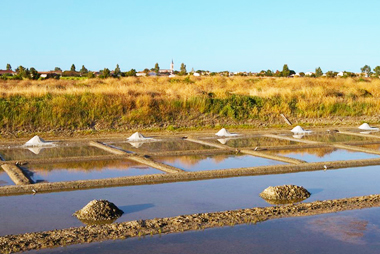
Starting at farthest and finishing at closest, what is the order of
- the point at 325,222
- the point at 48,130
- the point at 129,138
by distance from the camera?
1. the point at 48,130
2. the point at 129,138
3. the point at 325,222

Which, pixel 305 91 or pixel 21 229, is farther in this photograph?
pixel 305 91

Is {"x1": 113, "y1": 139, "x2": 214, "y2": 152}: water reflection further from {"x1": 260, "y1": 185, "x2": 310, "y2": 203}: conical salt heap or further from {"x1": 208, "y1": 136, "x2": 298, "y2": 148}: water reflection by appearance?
{"x1": 260, "y1": 185, "x2": 310, "y2": 203}: conical salt heap

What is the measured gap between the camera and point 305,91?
17344 mm

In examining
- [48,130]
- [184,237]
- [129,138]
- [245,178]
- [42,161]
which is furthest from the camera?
[48,130]

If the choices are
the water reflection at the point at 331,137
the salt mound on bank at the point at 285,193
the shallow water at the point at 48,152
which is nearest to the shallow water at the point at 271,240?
the salt mound on bank at the point at 285,193

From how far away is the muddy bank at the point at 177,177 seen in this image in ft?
20.6

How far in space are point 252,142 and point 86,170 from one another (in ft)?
14.1

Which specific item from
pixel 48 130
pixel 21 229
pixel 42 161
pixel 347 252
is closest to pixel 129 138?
pixel 48 130

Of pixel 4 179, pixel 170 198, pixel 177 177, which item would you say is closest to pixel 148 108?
pixel 177 177

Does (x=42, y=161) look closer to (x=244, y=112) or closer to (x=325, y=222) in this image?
(x=325, y=222)

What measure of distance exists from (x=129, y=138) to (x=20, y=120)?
2.86m

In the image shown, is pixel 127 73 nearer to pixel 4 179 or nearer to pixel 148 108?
pixel 148 108

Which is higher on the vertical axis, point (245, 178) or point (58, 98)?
point (58, 98)

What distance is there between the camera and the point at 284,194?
240 inches
